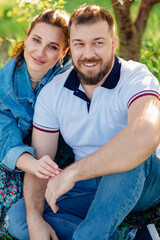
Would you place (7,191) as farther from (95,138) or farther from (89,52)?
(89,52)

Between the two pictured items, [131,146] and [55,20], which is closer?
[131,146]

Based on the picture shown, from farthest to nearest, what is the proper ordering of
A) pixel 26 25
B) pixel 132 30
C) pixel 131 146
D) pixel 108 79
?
pixel 26 25, pixel 132 30, pixel 108 79, pixel 131 146

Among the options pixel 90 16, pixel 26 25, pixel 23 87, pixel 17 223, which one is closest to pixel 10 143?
pixel 23 87

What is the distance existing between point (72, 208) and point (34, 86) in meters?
0.96

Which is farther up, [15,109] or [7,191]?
[15,109]

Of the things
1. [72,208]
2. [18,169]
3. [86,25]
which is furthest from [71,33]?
[72,208]

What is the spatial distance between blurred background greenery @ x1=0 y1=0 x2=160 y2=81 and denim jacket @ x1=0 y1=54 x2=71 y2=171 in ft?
2.50

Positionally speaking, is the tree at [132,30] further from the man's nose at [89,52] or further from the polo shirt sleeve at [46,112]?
the polo shirt sleeve at [46,112]

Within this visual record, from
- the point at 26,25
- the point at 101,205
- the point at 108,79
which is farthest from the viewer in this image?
the point at 26,25

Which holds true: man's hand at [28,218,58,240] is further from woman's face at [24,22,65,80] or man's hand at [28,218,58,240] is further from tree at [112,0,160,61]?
tree at [112,0,160,61]

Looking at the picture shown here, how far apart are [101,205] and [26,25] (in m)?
4.02

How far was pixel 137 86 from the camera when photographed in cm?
242

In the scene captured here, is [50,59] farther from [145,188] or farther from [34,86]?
[145,188]

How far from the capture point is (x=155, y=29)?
568 centimetres
